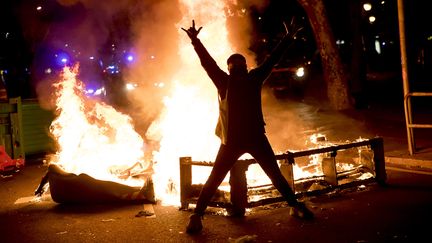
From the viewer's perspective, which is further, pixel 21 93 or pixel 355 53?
pixel 21 93

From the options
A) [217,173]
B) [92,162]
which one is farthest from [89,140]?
[217,173]

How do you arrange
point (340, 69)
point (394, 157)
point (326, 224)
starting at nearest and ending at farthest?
point (326, 224) → point (394, 157) → point (340, 69)

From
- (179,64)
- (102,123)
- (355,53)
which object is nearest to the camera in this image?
(179,64)

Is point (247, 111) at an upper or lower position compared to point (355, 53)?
lower

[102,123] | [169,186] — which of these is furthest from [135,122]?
[169,186]

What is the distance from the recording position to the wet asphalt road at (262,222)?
5.45 metres

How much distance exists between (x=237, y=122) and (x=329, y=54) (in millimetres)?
12833

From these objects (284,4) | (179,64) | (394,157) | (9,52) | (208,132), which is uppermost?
(284,4)

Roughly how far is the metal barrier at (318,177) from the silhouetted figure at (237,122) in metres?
0.46

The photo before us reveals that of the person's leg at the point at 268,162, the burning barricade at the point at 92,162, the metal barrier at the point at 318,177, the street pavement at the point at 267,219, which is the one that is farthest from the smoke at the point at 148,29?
the person's leg at the point at 268,162

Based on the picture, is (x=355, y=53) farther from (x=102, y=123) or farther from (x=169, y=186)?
(x=169, y=186)

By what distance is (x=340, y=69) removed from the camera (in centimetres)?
1788

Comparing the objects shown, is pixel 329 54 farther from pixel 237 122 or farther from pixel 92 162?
pixel 237 122

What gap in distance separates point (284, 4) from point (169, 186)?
84.6 ft
